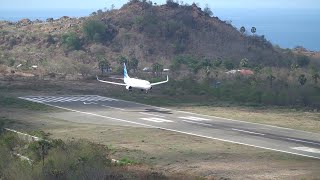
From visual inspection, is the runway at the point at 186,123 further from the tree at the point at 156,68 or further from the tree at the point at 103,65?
the tree at the point at 103,65

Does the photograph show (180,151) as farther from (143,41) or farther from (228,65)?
(143,41)

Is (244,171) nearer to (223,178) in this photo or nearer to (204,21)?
(223,178)

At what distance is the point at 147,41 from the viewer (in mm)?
130750

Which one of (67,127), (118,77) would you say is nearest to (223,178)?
(67,127)

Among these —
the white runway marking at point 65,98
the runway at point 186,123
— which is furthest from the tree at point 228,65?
the runway at point 186,123

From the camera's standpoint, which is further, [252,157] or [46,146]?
[252,157]

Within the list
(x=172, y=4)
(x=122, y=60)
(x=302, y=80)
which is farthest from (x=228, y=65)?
A: (x=172, y=4)

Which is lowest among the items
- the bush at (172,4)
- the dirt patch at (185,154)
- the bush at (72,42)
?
the dirt patch at (185,154)

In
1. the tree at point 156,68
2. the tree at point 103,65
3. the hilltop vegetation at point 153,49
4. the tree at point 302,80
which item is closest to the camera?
the tree at point 302,80

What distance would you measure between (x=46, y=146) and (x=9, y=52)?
94.2 m

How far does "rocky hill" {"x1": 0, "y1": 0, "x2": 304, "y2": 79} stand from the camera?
12506cm

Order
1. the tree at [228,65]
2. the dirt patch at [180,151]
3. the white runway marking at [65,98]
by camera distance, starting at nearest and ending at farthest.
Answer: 1. the dirt patch at [180,151]
2. the white runway marking at [65,98]
3. the tree at [228,65]

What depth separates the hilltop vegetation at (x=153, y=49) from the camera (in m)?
102

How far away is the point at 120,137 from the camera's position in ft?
177
